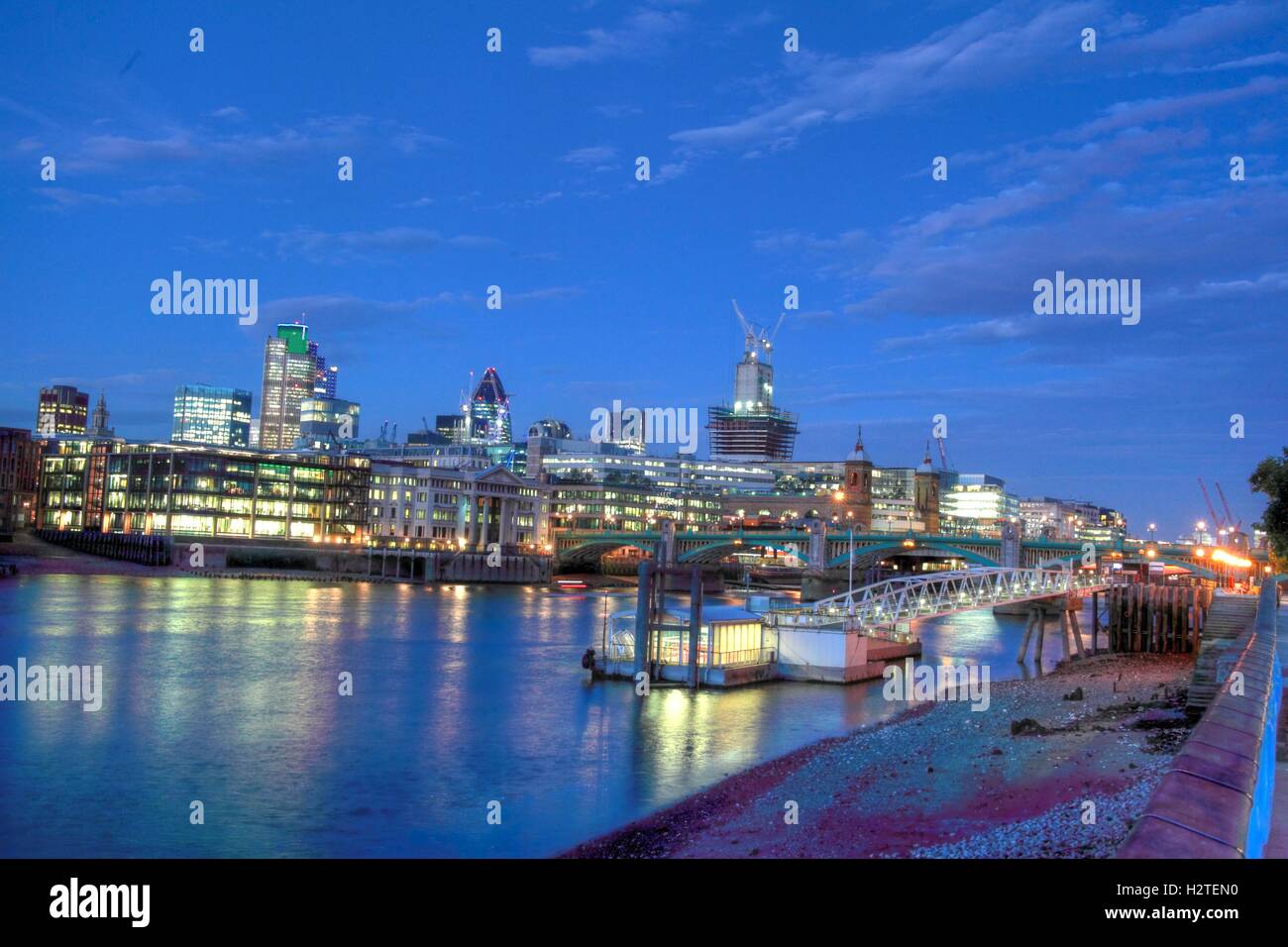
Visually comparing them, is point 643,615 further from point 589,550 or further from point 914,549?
point 589,550

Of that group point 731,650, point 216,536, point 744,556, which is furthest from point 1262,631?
point 744,556

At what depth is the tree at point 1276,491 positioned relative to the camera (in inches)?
2153

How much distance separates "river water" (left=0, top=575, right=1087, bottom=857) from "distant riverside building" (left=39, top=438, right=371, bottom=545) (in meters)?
71.3

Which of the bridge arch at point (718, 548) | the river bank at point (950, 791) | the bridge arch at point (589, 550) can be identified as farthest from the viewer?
the bridge arch at point (589, 550)

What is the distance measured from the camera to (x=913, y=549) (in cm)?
10256

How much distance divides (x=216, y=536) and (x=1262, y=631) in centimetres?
12418

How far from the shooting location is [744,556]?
159125 millimetres

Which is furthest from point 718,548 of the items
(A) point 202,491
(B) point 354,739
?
(B) point 354,739

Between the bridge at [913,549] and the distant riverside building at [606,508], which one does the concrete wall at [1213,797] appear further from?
the distant riverside building at [606,508]

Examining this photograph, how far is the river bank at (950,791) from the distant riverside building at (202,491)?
373 ft

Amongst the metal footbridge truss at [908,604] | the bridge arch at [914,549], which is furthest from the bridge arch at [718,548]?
the metal footbridge truss at [908,604]
